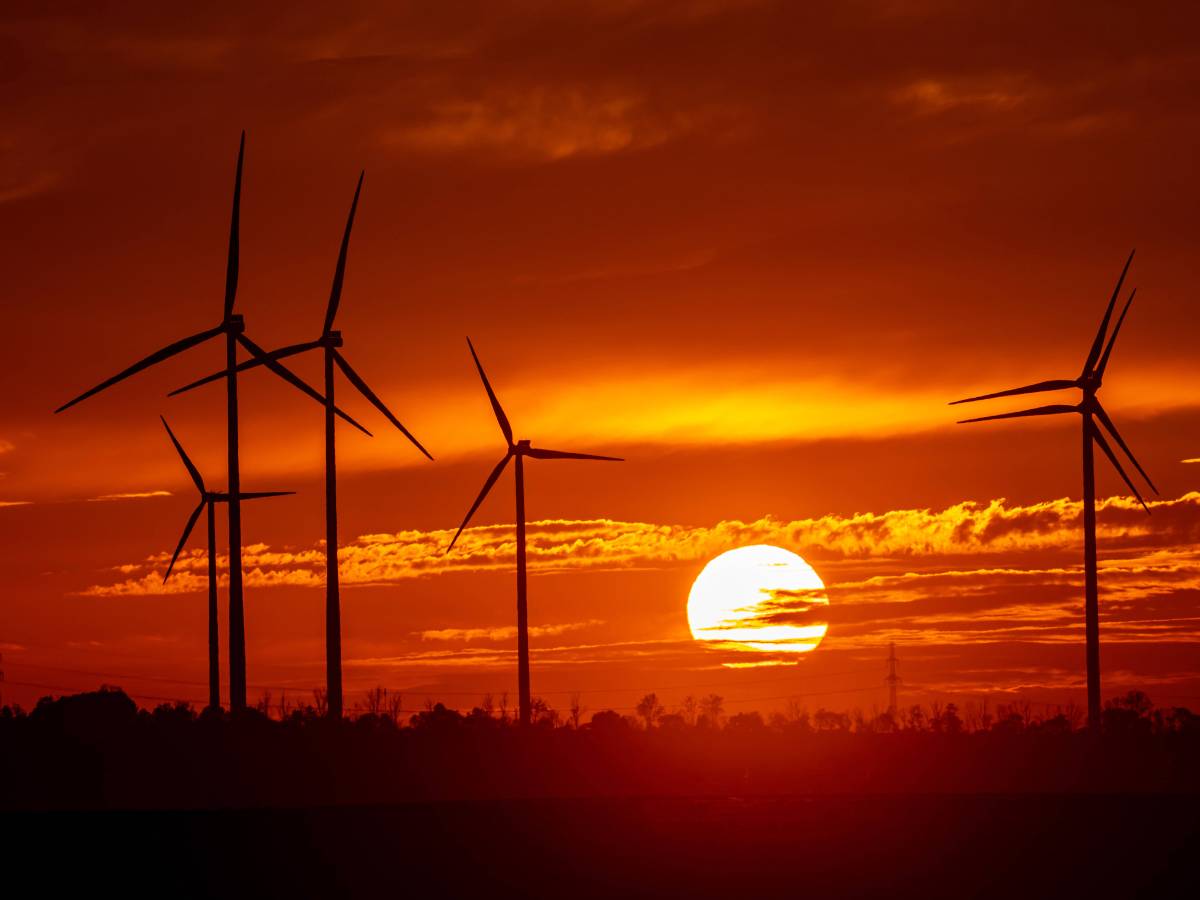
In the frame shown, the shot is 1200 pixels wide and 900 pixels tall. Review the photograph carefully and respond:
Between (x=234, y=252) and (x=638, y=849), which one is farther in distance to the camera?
(x=234, y=252)

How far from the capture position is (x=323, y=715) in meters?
119

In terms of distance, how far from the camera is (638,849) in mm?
62875

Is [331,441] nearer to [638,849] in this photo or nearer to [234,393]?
[234,393]

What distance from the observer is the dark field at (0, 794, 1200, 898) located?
5388 cm

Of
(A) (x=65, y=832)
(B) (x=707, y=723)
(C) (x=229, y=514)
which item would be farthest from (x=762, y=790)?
(B) (x=707, y=723)

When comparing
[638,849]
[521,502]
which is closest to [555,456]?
[521,502]

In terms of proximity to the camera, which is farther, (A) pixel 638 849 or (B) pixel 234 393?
(B) pixel 234 393

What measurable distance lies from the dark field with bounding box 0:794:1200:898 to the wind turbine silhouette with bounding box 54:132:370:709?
18.7 metres

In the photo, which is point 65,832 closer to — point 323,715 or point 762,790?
point 762,790

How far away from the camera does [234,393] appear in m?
99.2

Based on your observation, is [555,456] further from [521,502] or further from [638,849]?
[638,849]

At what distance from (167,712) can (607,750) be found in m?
27.8

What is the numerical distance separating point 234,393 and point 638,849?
146 feet

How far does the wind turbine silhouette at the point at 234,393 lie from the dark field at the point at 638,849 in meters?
18.7
